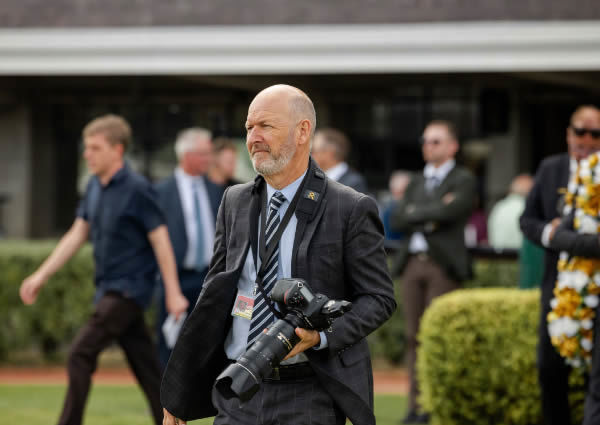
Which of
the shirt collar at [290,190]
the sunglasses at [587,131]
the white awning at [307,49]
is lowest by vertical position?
the shirt collar at [290,190]

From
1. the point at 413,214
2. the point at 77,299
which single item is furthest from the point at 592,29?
the point at 77,299

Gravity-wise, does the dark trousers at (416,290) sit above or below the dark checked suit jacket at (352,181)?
below

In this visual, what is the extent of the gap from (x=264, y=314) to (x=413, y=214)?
4.03m

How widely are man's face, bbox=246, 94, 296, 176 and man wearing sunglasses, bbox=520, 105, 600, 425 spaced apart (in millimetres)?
2467

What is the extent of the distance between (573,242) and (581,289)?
245 mm

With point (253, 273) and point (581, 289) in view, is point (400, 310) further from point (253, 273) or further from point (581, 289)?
point (253, 273)

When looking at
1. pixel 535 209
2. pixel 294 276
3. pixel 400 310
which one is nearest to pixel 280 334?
pixel 294 276

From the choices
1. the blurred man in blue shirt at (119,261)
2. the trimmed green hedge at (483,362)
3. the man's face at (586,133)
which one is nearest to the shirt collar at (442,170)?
the trimmed green hedge at (483,362)

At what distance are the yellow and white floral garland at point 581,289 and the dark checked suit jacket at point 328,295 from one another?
1.93m

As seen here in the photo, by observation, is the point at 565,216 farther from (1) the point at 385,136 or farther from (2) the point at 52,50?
(1) the point at 385,136

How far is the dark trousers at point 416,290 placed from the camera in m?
7.18

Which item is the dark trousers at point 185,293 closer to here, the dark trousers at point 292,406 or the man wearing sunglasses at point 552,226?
the man wearing sunglasses at point 552,226

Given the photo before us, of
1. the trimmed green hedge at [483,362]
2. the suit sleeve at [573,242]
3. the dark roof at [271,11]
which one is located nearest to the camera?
the suit sleeve at [573,242]

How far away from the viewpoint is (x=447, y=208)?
7.09 meters
